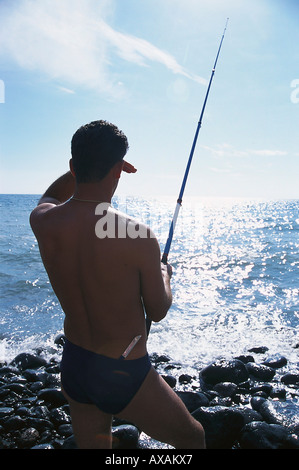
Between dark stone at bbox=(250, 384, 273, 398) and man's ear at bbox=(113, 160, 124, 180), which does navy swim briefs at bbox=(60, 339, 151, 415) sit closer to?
man's ear at bbox=(113, 160, 124, 180)

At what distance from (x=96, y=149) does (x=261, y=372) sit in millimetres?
5408

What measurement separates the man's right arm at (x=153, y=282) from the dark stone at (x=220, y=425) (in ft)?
9.14

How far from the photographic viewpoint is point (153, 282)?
5.73ft

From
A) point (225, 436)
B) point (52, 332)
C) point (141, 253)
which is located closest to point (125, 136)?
point (141, 253)

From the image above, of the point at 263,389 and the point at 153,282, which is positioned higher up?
the point at 153,282

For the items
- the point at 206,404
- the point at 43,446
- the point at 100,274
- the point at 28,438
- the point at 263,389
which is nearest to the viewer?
the point at 100,274

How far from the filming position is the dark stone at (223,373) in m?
5.56

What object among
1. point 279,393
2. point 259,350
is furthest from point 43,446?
point 259,350

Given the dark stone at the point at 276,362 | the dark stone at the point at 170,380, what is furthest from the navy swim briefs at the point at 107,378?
the dark stone at the point at 276,362

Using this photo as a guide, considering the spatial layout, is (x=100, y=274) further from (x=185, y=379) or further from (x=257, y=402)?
(x=185, y=379)

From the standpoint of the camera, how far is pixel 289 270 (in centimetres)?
1661

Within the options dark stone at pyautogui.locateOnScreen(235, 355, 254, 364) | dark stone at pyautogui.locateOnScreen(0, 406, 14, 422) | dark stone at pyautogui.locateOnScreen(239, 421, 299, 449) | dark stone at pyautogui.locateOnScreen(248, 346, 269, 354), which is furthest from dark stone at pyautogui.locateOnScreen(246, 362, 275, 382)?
dark stone at pyautogui.locateOnScreen(0, 406, 14, 422)

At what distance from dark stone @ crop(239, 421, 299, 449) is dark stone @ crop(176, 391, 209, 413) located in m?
0.86

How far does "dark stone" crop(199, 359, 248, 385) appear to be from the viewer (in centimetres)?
556
